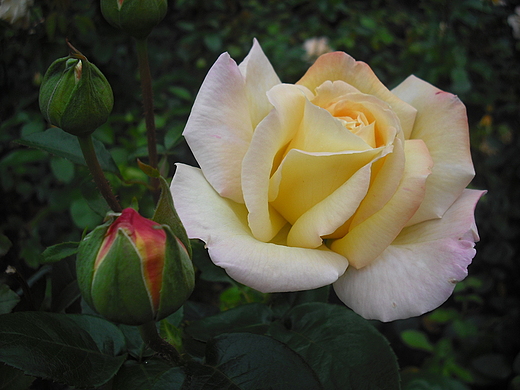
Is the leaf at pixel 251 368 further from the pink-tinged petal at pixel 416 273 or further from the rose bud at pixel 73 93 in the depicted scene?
the rose bud at pixel 73 93

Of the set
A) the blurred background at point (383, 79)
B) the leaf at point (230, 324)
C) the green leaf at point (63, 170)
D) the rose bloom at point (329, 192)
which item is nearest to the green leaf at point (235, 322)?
the leaf at point (230, 324)

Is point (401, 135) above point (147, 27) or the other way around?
the other way around

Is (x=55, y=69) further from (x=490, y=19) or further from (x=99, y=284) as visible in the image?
(x=490, y=19)

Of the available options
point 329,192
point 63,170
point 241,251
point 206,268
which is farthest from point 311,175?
point 63,170

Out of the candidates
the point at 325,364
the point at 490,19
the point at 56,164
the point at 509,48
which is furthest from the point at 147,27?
the point at 509,48

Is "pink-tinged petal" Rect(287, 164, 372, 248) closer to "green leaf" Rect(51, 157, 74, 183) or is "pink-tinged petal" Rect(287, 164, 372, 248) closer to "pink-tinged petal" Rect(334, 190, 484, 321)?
"pink-tinged petal" Rect(334, 190, 484, 321)

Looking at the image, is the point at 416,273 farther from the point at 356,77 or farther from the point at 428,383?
the point at 428,383

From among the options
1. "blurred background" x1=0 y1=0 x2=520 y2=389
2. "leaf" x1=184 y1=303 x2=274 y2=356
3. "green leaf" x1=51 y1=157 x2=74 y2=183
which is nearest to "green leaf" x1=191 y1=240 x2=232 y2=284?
"leaf" x1=184 y1=303 x2=274 y2=356
